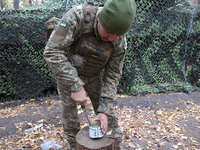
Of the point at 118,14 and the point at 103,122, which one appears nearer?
the point at 118,14

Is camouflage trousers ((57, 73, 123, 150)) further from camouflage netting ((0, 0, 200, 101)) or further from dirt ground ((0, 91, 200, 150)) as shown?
camouflage netting ((0, 0, 200, 101))

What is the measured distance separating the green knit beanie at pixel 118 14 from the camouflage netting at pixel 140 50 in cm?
395

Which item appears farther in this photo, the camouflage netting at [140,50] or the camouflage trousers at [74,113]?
the camouflage netting at [140,50]

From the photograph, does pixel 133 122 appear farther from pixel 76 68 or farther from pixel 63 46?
pixel 63 46

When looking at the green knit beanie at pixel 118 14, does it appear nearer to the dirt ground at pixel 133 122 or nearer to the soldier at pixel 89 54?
the soldier at pixel 89 54

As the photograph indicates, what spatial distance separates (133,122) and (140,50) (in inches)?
119

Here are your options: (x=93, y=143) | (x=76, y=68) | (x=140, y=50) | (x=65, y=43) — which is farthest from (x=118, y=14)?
(x=140, y=50)

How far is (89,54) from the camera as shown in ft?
7.04

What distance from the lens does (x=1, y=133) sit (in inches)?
133

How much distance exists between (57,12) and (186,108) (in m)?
5.03

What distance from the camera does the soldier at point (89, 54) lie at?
1717 millimetres

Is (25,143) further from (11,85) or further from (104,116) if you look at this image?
(11,85)

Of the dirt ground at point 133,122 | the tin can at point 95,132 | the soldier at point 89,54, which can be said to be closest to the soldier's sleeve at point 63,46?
the soldier at point 89,54

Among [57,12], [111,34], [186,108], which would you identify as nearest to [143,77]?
[186,108]
